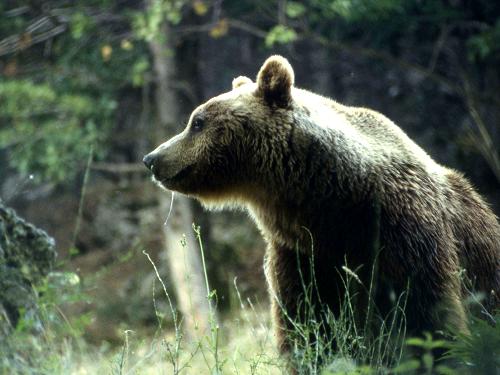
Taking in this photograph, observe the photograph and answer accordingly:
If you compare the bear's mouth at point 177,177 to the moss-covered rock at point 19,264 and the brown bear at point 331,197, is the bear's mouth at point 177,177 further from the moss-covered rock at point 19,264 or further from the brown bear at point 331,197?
the moss-covered rock at point 19,264

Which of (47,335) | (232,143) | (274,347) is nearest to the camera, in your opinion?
(274,347)

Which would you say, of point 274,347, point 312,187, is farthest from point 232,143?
point 274,347

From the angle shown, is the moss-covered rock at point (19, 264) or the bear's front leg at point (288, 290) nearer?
the bear's front leg at point (288, 290)

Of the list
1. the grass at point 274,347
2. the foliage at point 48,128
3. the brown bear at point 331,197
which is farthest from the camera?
the foliage at point 48,128

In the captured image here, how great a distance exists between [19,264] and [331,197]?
1.96 m

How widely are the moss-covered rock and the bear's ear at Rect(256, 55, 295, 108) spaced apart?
5.50ft

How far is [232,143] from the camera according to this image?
4.62 meters

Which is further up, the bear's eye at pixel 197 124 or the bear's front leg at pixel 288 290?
the bear's eye at pixel 197 124

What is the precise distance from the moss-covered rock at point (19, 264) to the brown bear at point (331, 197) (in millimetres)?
917

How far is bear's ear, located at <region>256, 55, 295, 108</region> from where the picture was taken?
4.47 m

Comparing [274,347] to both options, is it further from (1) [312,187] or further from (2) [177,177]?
(2) [177,177]

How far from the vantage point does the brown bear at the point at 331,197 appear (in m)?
4.17

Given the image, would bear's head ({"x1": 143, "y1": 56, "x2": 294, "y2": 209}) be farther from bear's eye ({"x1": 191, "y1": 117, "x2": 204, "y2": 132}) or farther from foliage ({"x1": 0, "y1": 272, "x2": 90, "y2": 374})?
foliage ({"x1": 0, "y1": 272, "x2": 90, "y2": 374})

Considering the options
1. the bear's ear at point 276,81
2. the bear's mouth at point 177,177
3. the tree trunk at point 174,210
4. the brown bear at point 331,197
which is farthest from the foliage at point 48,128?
the bear's ear at point 276,81
